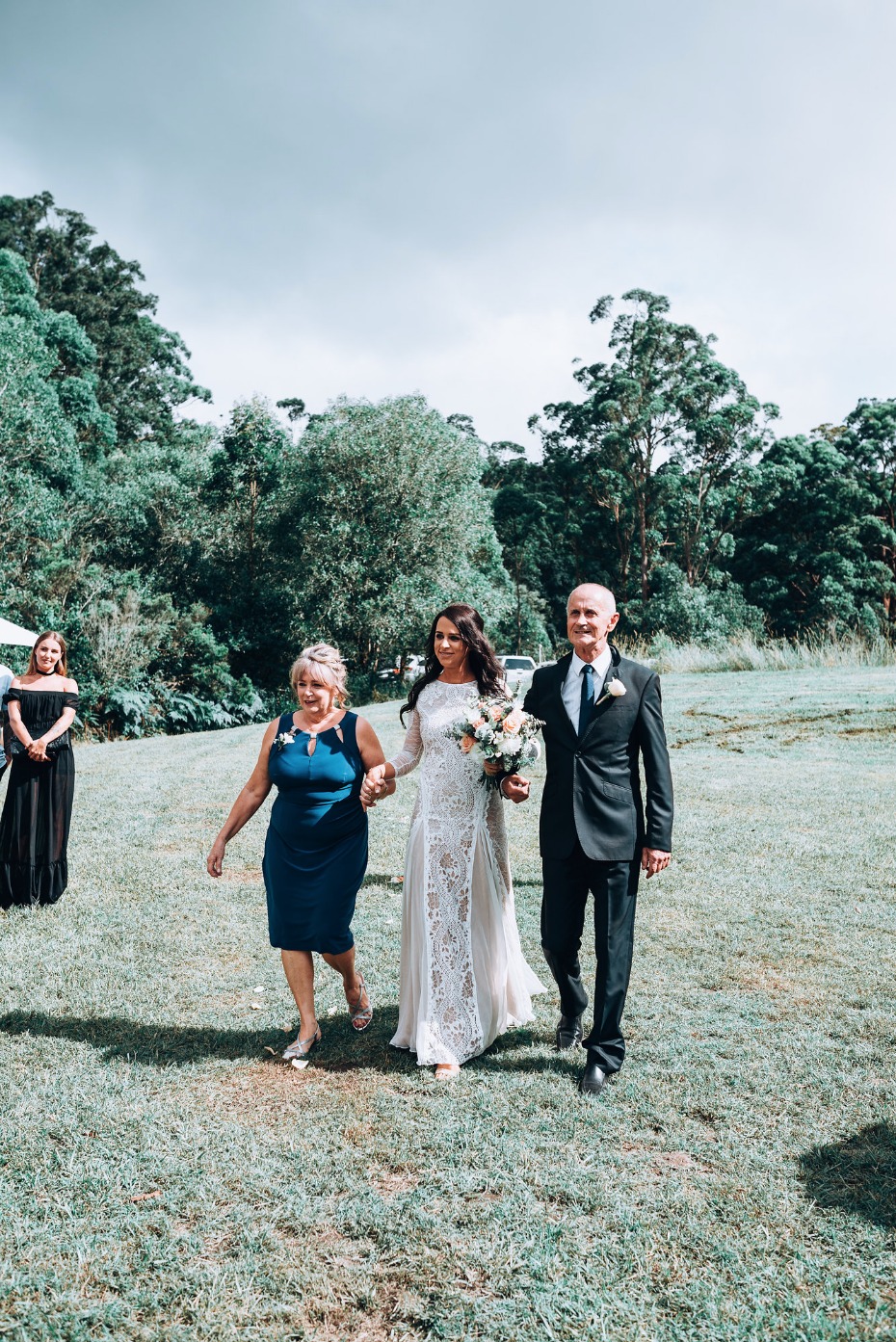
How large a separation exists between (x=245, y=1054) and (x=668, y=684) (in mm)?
16703

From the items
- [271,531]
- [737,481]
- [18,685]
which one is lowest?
[18,685]

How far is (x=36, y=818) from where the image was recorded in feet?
22.7

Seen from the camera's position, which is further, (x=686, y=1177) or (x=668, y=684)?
(x=668, y=684)

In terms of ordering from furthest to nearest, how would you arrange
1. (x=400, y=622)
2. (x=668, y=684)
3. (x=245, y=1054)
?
(x=400, y=622) → (x=668, y=684) → (x=245, y=1054)

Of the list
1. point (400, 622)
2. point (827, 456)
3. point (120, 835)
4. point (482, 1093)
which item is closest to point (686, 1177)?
point (482, 1093)

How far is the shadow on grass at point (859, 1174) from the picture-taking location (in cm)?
323

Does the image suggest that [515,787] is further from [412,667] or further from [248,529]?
[248,529]

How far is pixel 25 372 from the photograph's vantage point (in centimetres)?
2172

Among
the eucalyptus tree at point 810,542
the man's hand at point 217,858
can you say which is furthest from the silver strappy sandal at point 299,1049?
the eucalyptus tree at point 810,542

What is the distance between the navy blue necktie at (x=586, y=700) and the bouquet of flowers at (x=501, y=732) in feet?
0.57

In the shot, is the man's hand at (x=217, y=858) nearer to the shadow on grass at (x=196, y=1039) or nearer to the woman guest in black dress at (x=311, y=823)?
the woman guest in black dress at (x=311, y=823)

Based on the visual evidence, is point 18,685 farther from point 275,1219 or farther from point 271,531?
point 271,531

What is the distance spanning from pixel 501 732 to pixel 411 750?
24.5 inches

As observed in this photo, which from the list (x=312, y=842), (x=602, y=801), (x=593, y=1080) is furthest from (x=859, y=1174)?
(x=312, y=842)
